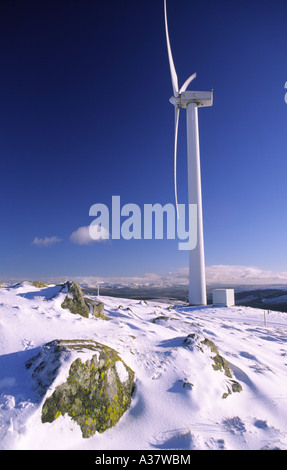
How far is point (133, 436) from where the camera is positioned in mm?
3369

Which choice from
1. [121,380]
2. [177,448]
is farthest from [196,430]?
[121,380]

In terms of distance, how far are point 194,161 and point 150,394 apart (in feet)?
78.5

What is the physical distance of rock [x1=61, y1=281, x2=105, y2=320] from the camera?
6352mm

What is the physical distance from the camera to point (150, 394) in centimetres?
406

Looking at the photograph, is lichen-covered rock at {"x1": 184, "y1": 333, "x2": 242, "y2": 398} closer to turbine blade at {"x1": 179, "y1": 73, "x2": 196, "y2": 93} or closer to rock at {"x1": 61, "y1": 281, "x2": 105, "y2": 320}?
rock at {"x1": 61, "y1": 281, "x2": 105, "y2": 320}

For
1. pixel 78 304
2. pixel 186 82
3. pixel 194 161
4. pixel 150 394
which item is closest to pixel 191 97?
pixel 186 82

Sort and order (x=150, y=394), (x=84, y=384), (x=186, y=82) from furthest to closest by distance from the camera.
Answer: (x=186, y=82) < (x=150, y=394) < (x=84, y=384)

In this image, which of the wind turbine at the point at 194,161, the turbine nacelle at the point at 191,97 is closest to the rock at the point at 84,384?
the wind turbine at the point at 194,161

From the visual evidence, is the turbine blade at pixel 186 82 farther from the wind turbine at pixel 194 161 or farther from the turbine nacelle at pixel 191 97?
the turbine nacelle at pixel 191 97

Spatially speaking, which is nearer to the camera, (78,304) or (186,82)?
(78,304)

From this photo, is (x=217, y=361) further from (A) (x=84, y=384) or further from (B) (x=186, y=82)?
(B) (x=186, y=82)

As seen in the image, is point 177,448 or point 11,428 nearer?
point 11,428
